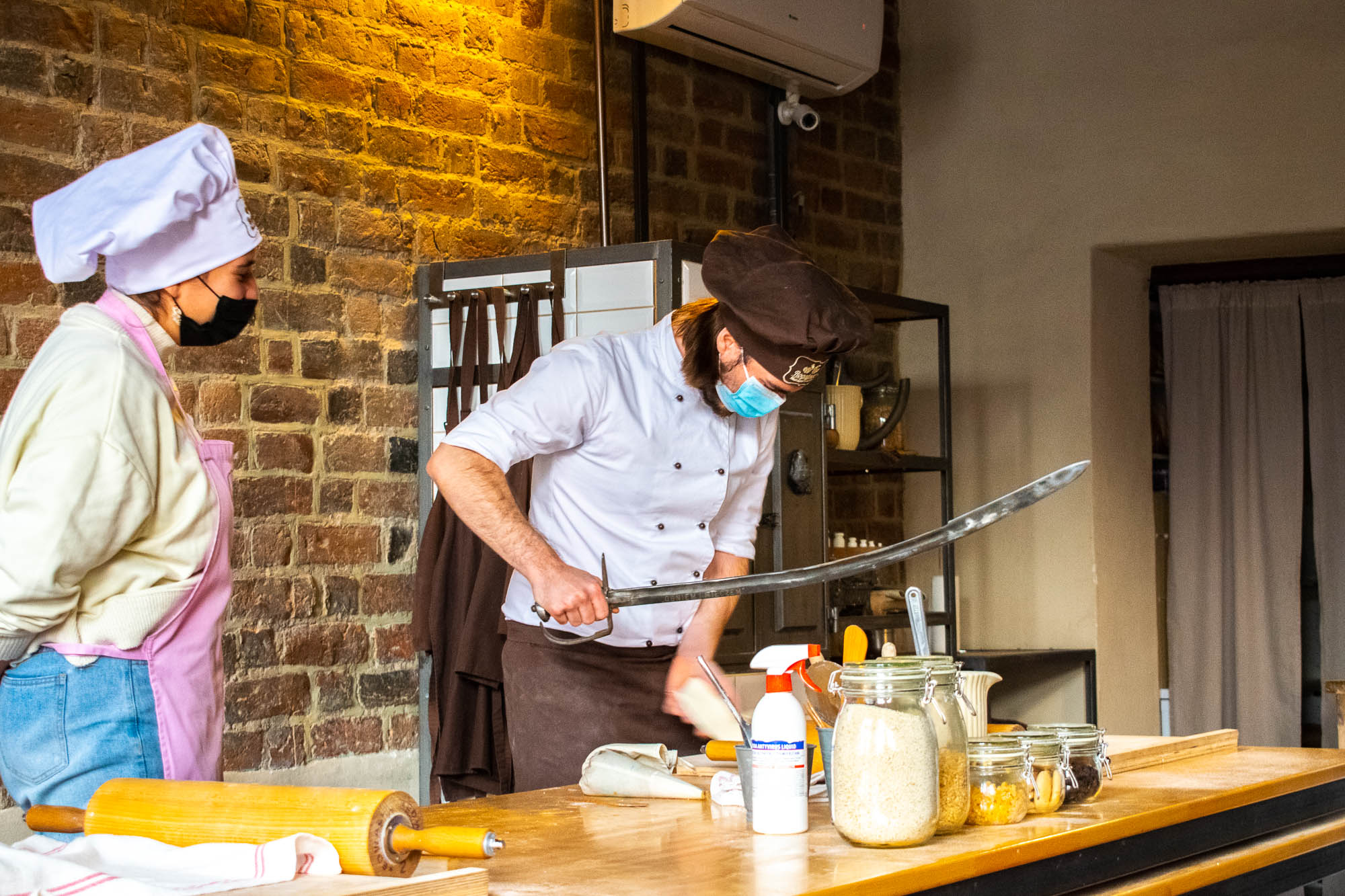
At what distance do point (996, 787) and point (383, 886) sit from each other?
2.58 feet

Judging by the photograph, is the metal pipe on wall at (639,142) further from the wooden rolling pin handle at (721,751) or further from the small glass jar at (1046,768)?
the small glass jar at (1046,768)

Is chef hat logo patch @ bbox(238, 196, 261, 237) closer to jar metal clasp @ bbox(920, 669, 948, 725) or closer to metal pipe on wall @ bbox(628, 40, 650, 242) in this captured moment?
jar metal clasp @ bbox(920, 669, 948, 725)

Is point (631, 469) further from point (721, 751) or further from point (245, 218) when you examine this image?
point (245, 218)

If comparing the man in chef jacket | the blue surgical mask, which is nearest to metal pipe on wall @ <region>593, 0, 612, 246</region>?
the man in chef jacket

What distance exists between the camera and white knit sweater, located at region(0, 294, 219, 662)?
167cm

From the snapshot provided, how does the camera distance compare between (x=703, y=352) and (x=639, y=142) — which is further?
(x=639, y=142)

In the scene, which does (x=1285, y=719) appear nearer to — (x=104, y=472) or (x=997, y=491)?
(x=997, y=491)

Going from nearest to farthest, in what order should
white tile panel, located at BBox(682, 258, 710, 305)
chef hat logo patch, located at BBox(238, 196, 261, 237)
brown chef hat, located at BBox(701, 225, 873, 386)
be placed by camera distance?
chef hat logo patch, located at BBox(238, 196, 261, 237), brown chef hat, located at BBox(701, 225, 873, 386), white tile panel, located at BBox(682, 258, 710, 305)

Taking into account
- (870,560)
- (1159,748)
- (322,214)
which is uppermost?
(322,214)

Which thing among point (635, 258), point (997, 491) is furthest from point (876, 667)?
point (997, 491)

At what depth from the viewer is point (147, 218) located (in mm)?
1865

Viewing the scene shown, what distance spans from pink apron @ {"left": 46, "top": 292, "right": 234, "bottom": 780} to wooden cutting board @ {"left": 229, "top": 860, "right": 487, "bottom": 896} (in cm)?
62

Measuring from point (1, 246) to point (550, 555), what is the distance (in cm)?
144

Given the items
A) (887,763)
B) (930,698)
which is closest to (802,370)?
(930,698)
